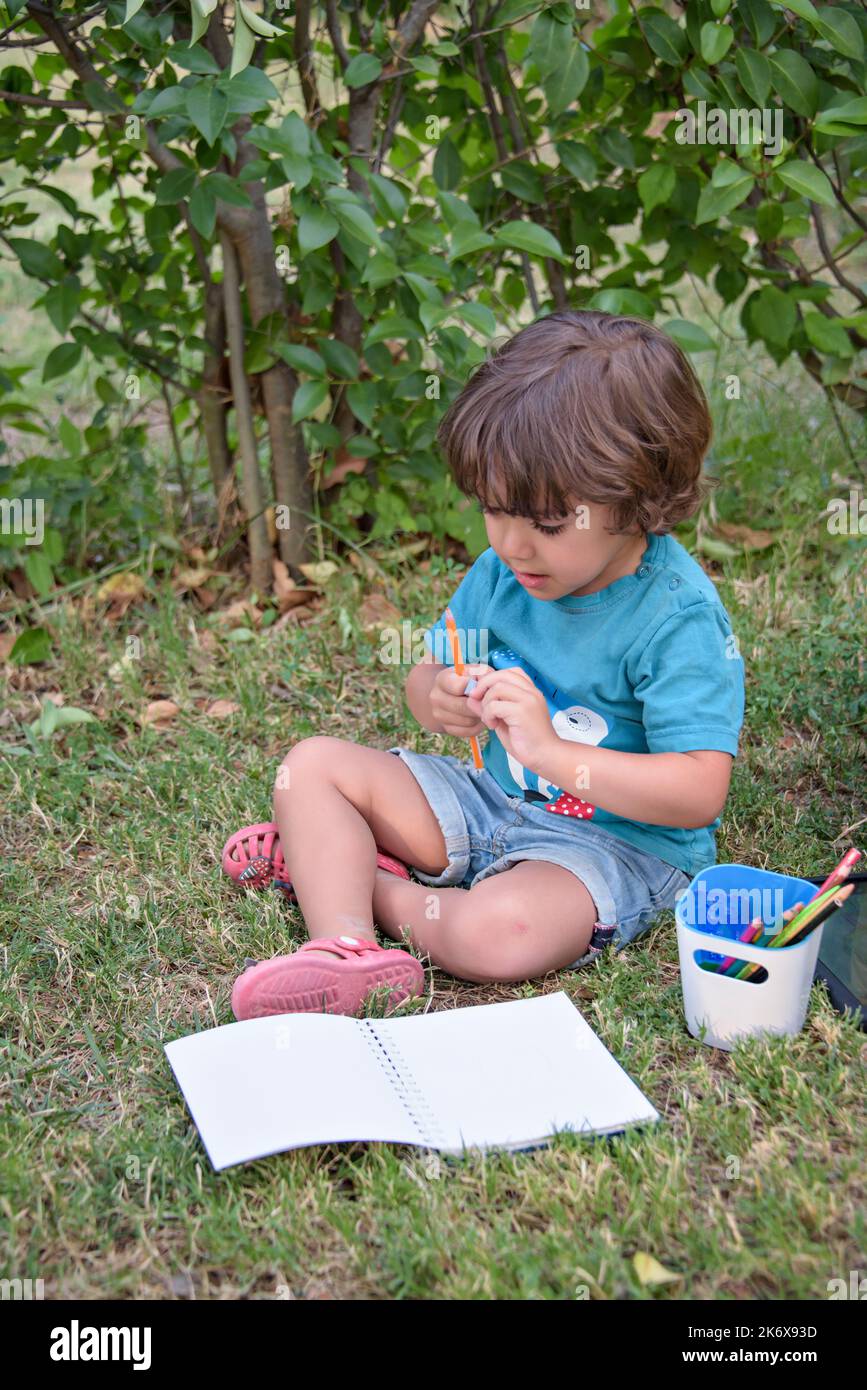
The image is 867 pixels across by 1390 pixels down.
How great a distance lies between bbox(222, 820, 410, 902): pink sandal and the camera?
1.87 metres

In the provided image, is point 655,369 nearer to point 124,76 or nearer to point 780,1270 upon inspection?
point 780,1270

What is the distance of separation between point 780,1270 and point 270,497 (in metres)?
2.03

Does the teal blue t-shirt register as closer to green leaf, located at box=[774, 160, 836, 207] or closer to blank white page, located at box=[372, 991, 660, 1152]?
blank white page, located at box=[372, 991, 660, 1152]

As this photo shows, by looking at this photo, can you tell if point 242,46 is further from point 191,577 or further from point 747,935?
point 747,935

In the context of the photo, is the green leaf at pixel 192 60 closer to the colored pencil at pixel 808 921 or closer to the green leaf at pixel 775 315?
the green leaf at pixel 775 315

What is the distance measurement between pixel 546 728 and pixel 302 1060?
0.48 m

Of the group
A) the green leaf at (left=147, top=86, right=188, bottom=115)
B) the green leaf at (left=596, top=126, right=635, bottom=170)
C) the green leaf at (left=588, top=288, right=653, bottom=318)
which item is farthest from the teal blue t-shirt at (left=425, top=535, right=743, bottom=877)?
the green leaf at (left=596, top=126, right=635, bottom=170)

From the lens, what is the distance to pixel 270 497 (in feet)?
9.37

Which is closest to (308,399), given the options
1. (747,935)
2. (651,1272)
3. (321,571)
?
(321,571)

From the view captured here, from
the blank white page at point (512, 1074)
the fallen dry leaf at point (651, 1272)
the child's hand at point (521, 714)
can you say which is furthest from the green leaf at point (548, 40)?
the fallen dry leaf at point (651, 1272)

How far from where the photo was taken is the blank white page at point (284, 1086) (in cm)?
133

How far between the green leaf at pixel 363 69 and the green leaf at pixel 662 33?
0.47 metres

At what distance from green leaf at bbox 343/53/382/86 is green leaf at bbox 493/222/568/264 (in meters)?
0.34
